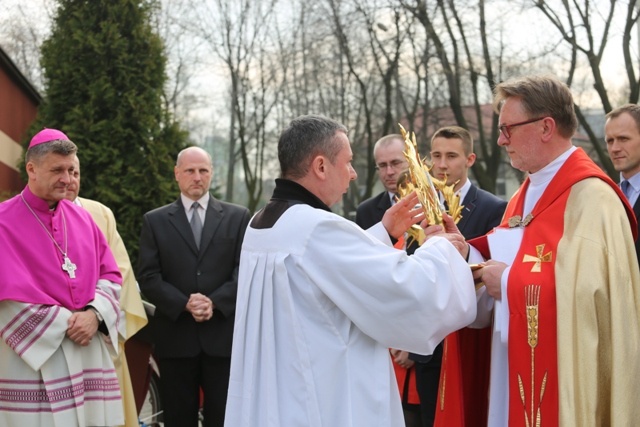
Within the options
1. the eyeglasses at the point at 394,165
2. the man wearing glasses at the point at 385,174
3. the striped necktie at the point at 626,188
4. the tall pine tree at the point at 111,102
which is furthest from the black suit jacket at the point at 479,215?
the tall pine tree at the point at 111,102

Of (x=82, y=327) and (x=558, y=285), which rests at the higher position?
(x=558, y=285)

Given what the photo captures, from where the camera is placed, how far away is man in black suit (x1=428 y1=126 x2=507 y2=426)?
4129mm

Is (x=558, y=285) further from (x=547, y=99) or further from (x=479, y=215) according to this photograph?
(x=479, y=215)

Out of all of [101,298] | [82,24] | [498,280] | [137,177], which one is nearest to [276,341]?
[498,280]

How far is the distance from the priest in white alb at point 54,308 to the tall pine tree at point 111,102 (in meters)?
5.48


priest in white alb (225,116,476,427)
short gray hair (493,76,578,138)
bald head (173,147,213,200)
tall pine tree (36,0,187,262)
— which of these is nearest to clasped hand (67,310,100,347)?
priest in white alb (225,116,476,427)

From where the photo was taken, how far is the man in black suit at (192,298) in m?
6.36

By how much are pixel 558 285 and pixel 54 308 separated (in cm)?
303

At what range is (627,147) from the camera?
5.20m

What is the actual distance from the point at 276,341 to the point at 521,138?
1435mm

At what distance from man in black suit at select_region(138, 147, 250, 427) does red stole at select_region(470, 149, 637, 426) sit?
10.4 ft

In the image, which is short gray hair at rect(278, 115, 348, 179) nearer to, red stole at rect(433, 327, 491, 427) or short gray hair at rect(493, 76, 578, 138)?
short gray hair at rect(493, 76, 578, 138)

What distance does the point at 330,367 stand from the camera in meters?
3.40

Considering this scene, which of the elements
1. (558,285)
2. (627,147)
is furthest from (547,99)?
(627,147)
